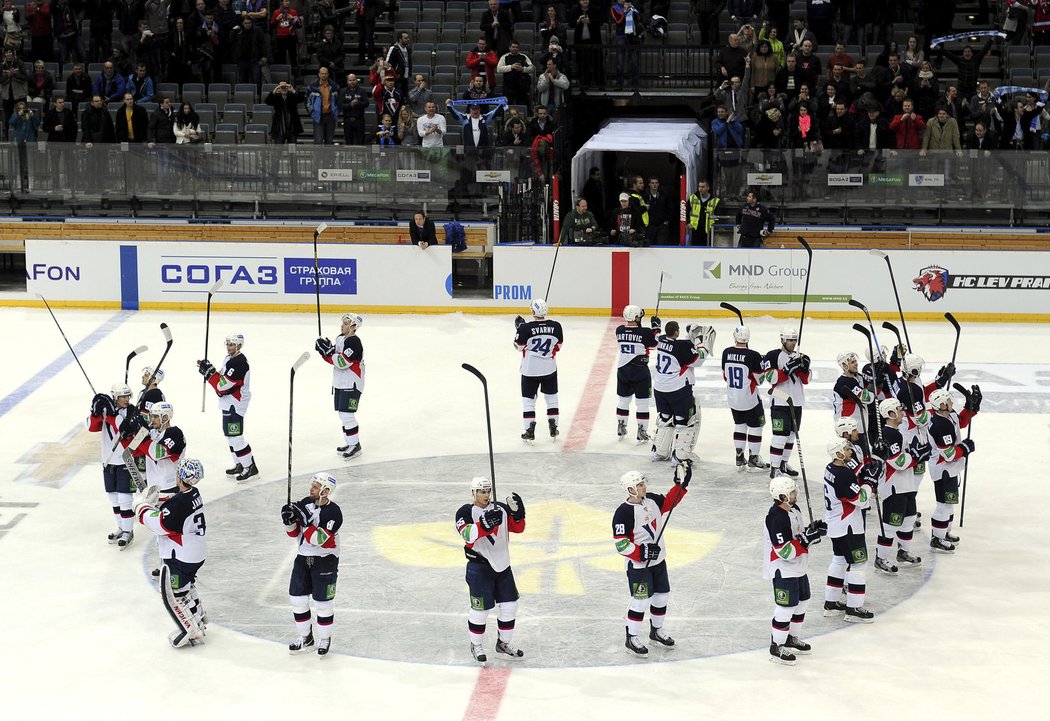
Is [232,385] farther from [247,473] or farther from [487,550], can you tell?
[487,550]

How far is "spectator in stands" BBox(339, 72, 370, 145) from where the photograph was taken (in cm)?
2769

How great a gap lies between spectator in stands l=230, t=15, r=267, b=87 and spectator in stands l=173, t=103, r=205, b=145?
2527mm

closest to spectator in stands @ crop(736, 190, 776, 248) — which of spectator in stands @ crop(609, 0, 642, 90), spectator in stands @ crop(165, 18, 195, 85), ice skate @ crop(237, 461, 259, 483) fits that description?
spectator in stands @ crop(609, 0, 642, 90)

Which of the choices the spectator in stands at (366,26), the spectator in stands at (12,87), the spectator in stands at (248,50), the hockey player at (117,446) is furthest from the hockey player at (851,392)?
the spectator in stands at (12,87)

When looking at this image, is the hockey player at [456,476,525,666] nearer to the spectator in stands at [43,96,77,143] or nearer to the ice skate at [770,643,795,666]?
the ice skate at [770,643,795,666]

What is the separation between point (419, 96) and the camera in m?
28.3

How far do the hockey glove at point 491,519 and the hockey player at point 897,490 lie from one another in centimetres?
392

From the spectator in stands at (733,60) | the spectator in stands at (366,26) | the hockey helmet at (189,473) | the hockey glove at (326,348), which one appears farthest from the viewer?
the spectator in stands at (366,26)

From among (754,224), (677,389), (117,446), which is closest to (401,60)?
(754,224)

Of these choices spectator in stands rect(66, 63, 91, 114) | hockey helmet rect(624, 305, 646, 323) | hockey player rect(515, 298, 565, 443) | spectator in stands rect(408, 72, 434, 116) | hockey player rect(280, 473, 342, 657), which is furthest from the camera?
spectator in stands rect(66, 63, 91, 114)

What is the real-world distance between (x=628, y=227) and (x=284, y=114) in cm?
709

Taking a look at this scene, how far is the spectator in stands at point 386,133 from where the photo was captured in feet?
89.8

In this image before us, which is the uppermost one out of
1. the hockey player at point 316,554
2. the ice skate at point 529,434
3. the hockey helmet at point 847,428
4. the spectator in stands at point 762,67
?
the spectator in stands at point 762,67

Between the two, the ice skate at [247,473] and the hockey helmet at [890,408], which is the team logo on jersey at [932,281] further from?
the ice skate at [247,473]
